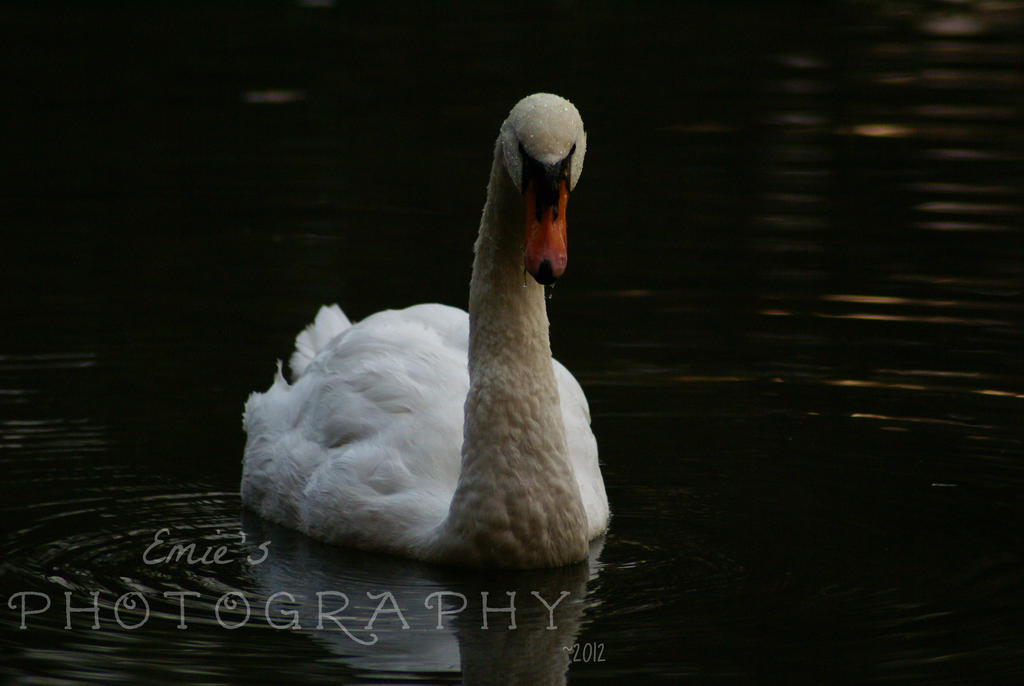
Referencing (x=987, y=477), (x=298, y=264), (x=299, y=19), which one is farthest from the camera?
(x=299, y=19)

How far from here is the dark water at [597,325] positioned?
8.02 metres

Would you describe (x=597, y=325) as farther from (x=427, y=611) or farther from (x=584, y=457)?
(x=427, y=611)

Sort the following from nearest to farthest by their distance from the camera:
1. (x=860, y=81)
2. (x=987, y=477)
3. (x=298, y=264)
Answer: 1. (x=987, y=477)
2. (x=298, y=264)
3. (x=860, y=81)

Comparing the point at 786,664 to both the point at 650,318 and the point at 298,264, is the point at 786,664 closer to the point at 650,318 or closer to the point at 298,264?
the point at 650,318

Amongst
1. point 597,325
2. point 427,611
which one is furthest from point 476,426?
point 597,325

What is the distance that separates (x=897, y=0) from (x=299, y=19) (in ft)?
29.8

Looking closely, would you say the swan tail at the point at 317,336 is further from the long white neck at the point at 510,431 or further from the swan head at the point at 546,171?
the swan head at the point at 546,171

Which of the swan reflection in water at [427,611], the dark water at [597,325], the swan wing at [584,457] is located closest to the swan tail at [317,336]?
the dark water at [597,325]

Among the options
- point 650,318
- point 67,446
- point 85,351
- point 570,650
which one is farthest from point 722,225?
point 570,650

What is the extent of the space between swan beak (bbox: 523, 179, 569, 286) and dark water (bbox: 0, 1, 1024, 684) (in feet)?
5.02

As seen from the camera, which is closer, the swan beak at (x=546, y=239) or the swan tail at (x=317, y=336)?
the swan beak at (x=546, y=239)

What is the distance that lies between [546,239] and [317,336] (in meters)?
3.90

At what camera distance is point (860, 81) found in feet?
73.4

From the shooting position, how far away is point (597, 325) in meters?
13.1
